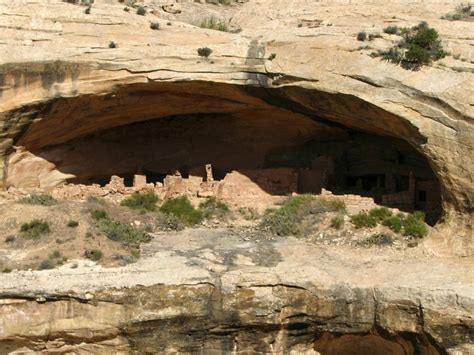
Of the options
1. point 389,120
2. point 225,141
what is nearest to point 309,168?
point 225,141

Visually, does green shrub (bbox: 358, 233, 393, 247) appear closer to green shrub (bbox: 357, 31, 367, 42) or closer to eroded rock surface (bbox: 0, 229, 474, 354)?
eroded rock surface (bbox: 0, 229, 474, 354)

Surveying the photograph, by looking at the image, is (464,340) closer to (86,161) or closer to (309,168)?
(309,168)

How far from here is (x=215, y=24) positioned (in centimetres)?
1739

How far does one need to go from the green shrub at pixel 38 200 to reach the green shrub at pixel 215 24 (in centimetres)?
507

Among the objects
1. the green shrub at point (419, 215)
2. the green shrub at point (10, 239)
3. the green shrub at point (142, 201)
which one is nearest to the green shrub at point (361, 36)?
the green shrub at point (419, 215)

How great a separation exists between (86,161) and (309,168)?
17.3 feet

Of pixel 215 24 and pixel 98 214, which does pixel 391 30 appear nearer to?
pixel 215 24

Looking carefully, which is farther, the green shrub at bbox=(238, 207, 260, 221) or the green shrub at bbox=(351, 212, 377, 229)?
the green shrub at bbox=(238, 207, 260, 221)

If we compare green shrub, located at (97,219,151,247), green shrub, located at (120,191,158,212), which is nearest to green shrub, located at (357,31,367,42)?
green shrub, located at (120,191,158,212)

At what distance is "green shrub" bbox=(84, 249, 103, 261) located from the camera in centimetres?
1295

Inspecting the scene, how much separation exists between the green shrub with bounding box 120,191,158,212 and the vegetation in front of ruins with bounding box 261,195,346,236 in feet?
8.04

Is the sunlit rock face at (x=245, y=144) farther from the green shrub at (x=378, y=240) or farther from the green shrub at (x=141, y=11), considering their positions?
the green shrub at (x=378, y=240)

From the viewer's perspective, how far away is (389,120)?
1477cm

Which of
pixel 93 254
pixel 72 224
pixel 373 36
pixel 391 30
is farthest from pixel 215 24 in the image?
pixel 93 254
